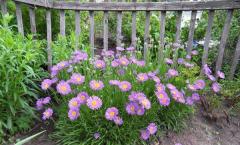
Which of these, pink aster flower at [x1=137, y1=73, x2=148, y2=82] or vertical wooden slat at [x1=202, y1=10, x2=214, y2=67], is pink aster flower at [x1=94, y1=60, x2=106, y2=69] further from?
vertical wooden slat at [x1=202, y1=10, x2=214, y2=67]

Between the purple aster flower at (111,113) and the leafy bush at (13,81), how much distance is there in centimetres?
86

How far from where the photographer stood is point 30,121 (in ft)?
11.5

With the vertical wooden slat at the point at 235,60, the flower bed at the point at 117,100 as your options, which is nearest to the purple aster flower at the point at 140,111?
the flower bed at the point at 117,100

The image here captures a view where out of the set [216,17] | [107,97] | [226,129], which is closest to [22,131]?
[107,97]

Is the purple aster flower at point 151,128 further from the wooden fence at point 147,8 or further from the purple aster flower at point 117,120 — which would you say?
the wooden fence at point 147,8

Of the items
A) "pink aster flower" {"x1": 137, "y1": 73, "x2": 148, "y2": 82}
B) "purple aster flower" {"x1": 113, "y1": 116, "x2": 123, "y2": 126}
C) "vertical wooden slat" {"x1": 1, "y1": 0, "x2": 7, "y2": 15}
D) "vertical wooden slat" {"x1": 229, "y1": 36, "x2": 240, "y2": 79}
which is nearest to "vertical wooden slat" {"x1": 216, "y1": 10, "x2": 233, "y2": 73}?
"vertical wooden slat" {"x1": 229, "y1": 36, "x2": 240, "y2": 79}

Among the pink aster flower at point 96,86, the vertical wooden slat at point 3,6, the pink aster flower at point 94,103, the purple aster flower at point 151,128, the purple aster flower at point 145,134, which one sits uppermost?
the vertical wooden slat at point 3,6

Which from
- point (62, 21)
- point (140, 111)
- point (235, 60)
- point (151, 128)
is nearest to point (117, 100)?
point (140, 111)

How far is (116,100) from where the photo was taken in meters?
3.06

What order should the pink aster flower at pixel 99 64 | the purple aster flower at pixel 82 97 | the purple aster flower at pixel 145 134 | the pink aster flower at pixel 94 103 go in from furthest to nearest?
the pink aster flower at pixel 99 64 → the purple aster flower at pixel 145 134 → the purple aster flower at pixel 82 97 → the pink aster flower at pixel 94 103

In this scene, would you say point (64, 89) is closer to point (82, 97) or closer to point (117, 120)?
point (82, 97)

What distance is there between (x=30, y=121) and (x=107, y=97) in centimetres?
103

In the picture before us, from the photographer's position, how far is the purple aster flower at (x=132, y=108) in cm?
283

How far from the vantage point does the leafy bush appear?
9.96ft
